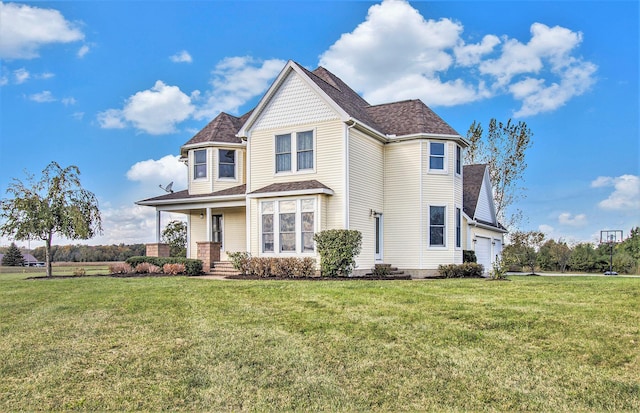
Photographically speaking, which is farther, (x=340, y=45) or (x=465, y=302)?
(x=340, y=45)

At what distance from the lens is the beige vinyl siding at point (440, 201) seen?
847 inches

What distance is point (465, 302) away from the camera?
10.8 m

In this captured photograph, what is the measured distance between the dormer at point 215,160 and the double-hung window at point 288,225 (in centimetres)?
436

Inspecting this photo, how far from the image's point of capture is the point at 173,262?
2188 centimetres

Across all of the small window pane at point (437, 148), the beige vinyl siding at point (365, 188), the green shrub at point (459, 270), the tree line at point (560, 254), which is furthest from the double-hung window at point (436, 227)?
the tree line at point (560, 254)

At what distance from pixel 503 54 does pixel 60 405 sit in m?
20.5

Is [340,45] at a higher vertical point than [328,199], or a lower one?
higher

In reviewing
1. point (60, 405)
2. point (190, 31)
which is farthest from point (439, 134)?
point (60, 405)

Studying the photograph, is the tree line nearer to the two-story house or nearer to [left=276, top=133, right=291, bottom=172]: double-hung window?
the two-story house

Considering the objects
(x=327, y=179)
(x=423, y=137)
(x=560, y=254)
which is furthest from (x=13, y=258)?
(x=560, y=254)

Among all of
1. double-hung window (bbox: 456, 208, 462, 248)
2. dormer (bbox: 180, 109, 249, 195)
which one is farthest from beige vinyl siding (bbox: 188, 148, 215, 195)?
double-hung window (bbox: 456, 208, 462, 248)

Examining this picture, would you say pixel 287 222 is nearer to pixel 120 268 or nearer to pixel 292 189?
pixel 292 189

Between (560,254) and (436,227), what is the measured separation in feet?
60.0

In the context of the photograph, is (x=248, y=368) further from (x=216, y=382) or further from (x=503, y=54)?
(x=503, y=54)
